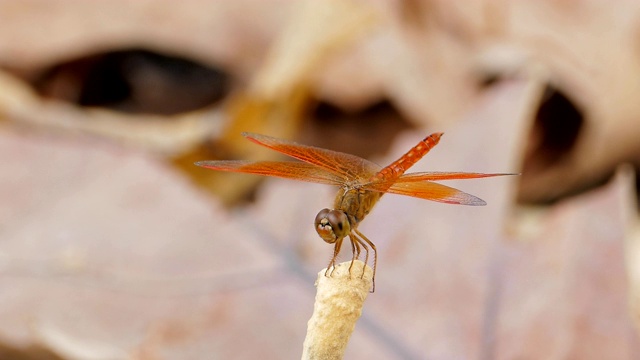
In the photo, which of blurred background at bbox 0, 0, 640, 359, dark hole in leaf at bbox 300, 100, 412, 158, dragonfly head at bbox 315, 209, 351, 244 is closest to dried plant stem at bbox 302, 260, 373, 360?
dragonfly head at bbox 315, 209, 351, 244

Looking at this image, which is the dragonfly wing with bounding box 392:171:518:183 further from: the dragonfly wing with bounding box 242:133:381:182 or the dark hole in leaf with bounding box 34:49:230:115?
the dark hole in leaf with bounding box 34:49:230:115

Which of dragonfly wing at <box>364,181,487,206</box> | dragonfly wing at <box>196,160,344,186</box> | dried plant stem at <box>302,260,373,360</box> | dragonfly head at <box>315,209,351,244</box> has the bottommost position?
dried plant stem at <box>302,260,373,360</box>

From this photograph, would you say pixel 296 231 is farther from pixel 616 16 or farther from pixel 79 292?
pixel 616 16

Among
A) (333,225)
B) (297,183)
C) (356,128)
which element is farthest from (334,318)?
(356,128)

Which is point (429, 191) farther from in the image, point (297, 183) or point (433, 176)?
point (297, 183)

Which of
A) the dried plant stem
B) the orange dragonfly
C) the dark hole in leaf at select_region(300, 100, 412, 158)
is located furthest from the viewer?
the dark hole in leaf at select_region(300, 100, 412, 158)

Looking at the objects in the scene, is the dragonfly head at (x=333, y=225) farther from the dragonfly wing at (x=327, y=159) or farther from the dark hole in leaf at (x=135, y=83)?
the dark hole in leaf at (x=135, y=83)

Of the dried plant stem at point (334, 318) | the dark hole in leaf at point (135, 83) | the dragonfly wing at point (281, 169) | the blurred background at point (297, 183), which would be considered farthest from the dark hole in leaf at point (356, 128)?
the dried plant stem at point (334, 318)
